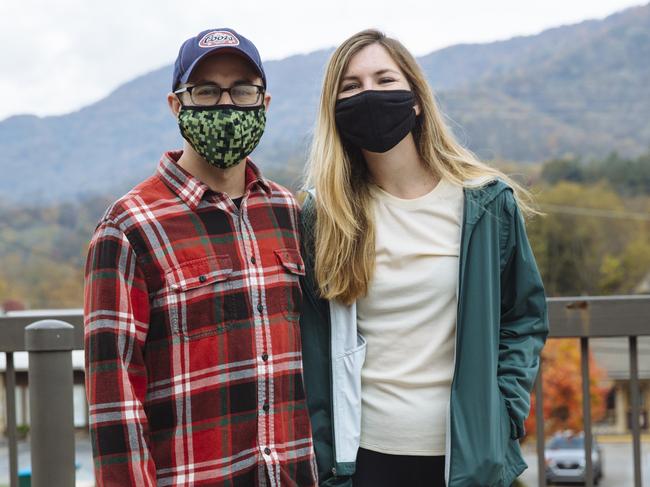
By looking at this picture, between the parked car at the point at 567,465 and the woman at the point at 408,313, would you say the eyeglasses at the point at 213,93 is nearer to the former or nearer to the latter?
the woman at the point at 408,313

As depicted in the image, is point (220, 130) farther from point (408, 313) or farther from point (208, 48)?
point (408, 313)

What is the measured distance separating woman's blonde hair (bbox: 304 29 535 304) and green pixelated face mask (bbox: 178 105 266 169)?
343 mm

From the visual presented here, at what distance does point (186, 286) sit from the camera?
194 cm

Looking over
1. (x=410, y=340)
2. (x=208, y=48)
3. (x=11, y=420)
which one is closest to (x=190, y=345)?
(x=410, y=340)

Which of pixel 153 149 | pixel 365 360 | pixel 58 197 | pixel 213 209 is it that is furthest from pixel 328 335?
pixel 153 149

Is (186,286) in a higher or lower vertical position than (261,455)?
higher

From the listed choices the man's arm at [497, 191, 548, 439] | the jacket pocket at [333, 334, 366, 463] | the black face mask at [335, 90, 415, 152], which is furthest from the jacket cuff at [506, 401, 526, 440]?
the black face mask at [335, 90, 415, 152]

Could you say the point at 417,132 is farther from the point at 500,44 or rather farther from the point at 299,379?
the point at 500,44

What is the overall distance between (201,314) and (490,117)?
3658 inches

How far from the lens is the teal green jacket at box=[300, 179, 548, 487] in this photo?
6.98 feet

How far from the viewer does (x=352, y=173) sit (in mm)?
2430

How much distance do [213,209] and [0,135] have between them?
379ft

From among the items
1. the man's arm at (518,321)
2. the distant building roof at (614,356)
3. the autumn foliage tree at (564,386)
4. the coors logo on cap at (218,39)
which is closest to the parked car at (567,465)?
the autumn foliage tree at (564,386)

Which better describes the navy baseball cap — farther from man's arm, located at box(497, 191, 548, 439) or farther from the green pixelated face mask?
man's arm, located at box(497, 191, 548, 439)
